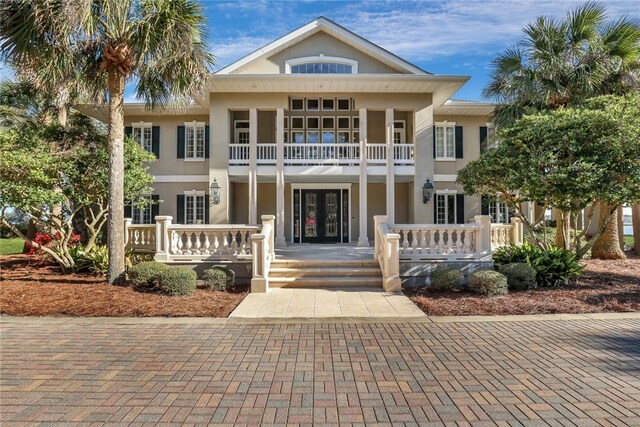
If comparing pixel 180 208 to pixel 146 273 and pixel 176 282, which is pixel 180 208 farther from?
pixel 176 282

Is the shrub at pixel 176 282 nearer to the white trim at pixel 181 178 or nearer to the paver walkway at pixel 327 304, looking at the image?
the paver walkway at pixel 327 304

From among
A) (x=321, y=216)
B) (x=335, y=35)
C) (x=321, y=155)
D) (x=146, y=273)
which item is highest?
(x=335, y=35)

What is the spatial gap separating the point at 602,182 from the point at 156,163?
52.9 ft

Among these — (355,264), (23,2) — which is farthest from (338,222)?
(23,2)

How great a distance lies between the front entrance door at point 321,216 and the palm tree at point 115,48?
8062mm

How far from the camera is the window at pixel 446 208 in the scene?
56.0 ft

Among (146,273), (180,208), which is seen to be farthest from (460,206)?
(146,273)

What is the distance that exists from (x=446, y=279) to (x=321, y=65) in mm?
10343

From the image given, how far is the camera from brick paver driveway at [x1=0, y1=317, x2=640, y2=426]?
353 cm

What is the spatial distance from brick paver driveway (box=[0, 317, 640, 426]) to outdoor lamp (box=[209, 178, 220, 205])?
8.48m

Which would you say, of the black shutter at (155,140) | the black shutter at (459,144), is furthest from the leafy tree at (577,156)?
the black shutter at (155,140)

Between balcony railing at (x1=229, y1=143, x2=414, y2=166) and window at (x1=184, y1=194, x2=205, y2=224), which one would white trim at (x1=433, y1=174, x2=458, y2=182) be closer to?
balcony railing at (x1=229, y1=143, x2=414, y2=166)

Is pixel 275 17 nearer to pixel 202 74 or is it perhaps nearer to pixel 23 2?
pixel 202 74

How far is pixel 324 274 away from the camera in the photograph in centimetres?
977
